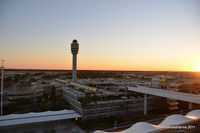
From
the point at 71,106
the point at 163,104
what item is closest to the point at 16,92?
the point at 71,106

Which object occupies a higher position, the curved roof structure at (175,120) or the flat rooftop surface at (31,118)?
the curved roof structure at (175,120)

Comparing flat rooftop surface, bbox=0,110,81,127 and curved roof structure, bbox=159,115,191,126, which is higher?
curved roof structure, bbox=159,115,191,126

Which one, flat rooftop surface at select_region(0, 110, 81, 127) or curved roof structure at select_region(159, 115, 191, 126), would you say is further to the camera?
flat rooftop surface at select_region(0, 110, 81, 127)

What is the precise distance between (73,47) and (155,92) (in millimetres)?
76066

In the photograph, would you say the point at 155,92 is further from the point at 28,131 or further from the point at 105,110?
the point at 28,131

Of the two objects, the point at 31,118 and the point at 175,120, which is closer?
the point at 175,120

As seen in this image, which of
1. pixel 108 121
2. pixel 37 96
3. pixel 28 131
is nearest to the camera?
Answer: pixel 28 131

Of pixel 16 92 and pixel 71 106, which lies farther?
pixel 16 92

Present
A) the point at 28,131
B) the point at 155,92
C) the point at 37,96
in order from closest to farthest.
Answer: the point at 28,131 → the point at 155,92 → the point at 37,96

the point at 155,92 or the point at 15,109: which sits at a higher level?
the point at 155,92

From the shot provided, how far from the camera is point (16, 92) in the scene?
4375cm

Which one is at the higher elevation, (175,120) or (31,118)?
(175,120)

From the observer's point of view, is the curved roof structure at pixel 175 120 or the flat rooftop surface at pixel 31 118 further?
the flat rooftop surface at pixel 31 118

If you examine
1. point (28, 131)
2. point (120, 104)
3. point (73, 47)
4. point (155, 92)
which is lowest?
point (28, 131)
